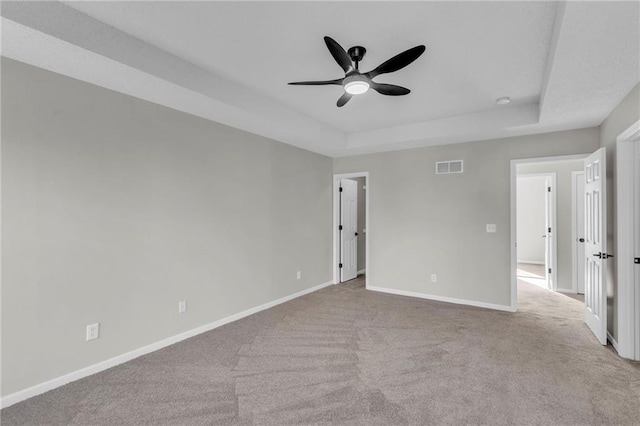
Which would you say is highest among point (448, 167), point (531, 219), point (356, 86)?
point (356, 86)

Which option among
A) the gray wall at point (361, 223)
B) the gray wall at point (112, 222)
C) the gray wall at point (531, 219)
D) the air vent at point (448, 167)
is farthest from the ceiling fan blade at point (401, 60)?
the gray wall at point (531, 219)

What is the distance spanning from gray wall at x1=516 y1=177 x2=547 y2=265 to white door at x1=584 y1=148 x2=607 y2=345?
517 centimetres

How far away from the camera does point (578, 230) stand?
5148 millimetres

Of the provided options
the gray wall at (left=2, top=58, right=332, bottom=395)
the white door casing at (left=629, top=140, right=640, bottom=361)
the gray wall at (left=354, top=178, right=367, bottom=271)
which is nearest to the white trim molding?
the white door casing at (left=629, top=140, right=640, bottom=361)

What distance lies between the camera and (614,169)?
3111 mm

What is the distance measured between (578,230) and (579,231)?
0.07 feet

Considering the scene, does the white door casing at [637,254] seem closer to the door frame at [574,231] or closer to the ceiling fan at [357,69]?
the ceiling fan at [357,69]

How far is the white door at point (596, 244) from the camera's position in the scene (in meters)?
3.12

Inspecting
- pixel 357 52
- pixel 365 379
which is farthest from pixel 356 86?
pixel 365 379

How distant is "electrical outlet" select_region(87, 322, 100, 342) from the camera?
2.60 metres

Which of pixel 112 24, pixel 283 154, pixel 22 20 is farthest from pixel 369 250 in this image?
pixel 22 20

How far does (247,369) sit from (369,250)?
10.7 feet

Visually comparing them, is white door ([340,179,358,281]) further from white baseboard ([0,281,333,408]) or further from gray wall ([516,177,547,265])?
gray wall ([516,177,547,265])

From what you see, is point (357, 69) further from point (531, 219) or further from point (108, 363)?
point (531, 219)
